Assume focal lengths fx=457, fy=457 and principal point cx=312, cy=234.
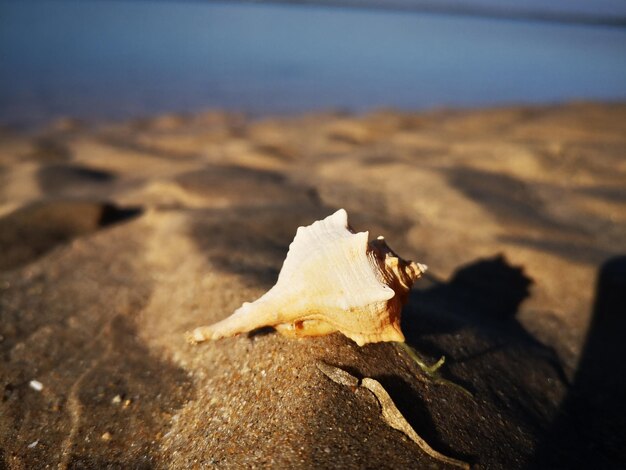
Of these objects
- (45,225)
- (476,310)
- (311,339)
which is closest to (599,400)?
(476,310)

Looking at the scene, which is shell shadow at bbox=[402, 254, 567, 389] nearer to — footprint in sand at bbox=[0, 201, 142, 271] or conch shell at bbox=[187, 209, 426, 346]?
conch shell at bbox=[187, 209, 426, 346]

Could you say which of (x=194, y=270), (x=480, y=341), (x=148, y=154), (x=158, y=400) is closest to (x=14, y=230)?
(x=194, y=270)

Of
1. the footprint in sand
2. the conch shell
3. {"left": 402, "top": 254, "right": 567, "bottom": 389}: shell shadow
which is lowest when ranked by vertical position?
the footprint in sand

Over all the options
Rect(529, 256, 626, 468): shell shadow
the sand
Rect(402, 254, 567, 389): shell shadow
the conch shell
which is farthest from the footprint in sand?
Rect(529, 256, 626, 468): shell shadow

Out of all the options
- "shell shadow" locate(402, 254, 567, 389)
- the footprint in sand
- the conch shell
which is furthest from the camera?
the footprint in sand

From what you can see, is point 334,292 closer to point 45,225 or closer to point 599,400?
point 599,400

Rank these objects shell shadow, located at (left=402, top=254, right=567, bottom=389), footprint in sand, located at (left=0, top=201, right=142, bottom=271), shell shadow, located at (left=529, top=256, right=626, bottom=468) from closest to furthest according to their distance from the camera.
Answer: shell shadow, located at (left=529, top=256, right=626, bottom=468) < shell shadow, located at (left=402, top=254, right=567, bottom=389) < footprint in sand, located at (left=0, top=201, right=142, bottom=271)

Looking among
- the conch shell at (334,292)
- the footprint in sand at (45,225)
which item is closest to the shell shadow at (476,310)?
the conch shell at (334,292)
